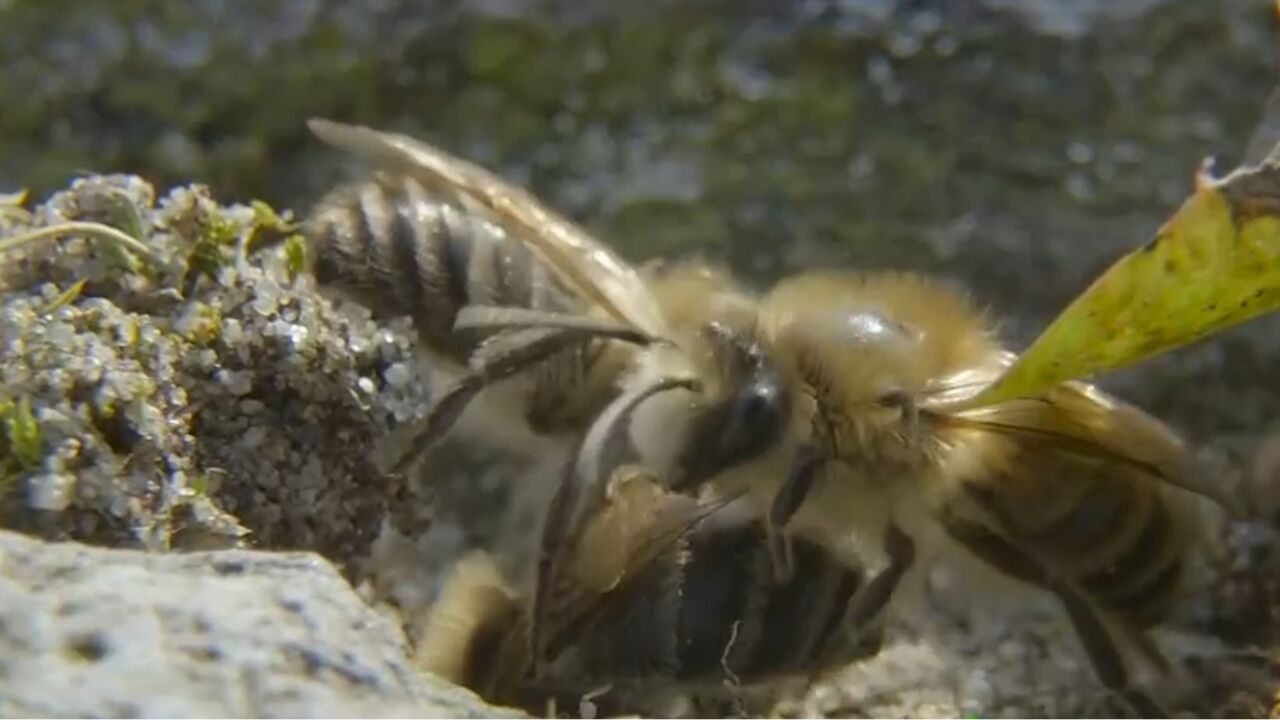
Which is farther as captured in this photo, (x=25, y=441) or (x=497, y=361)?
(x=497, y=361)

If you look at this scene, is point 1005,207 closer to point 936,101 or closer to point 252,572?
point 936,101

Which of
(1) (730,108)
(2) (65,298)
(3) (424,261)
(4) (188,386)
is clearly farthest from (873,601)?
(1) (730,108)

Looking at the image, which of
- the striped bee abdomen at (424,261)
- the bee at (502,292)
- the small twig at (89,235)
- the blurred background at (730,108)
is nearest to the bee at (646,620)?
the bee at (502,292)

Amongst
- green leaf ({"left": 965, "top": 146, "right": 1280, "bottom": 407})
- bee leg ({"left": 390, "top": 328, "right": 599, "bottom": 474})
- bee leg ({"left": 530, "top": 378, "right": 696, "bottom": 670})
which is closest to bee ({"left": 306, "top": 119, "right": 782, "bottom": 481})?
bee leg ({"left": 390, "top": 328, "right": 599, "bottom": 474})

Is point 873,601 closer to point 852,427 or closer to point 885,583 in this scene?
point 885,583

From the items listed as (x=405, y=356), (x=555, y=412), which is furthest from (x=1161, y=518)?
(x=405, y=356)

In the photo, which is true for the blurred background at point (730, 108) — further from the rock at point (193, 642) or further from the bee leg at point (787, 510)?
the rock at point (193, 642)
